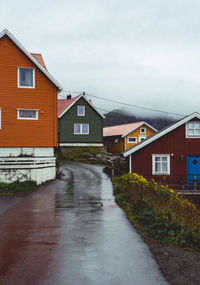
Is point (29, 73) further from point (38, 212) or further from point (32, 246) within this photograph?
point (32, 246)

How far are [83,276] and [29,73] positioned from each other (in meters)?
21.5

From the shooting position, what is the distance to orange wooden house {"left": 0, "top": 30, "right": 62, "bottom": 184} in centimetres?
2408

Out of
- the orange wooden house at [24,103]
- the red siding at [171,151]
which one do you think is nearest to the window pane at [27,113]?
the orange wooden house at [24,103]

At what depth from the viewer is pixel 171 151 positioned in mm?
22625

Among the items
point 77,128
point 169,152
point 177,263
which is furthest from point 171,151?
point 77,128

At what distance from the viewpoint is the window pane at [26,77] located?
24.6 m

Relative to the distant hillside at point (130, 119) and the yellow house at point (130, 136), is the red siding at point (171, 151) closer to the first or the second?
the yellow house at point (130, 136)

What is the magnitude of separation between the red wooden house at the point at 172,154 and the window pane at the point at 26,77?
10.3 metres

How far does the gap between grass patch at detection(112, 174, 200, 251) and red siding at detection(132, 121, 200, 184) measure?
905cm

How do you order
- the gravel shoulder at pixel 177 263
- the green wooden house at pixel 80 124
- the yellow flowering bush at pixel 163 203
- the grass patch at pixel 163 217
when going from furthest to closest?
the green wooden house at pixel 80 124 < the yellow flowering bush at pixel 163 203 < the grass patch at pixel 163 217 < the gravel shoulder at pixel 177 263

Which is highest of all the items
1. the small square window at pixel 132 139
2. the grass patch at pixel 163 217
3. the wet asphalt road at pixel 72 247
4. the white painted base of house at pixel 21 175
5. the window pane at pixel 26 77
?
the window pane at pixel 26 77

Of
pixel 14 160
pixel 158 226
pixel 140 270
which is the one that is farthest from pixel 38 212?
pixel 14 160

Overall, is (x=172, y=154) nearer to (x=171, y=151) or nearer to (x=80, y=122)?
(x=171, y=151)

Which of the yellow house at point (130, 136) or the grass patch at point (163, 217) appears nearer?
the grass patch at point (163, 217)
